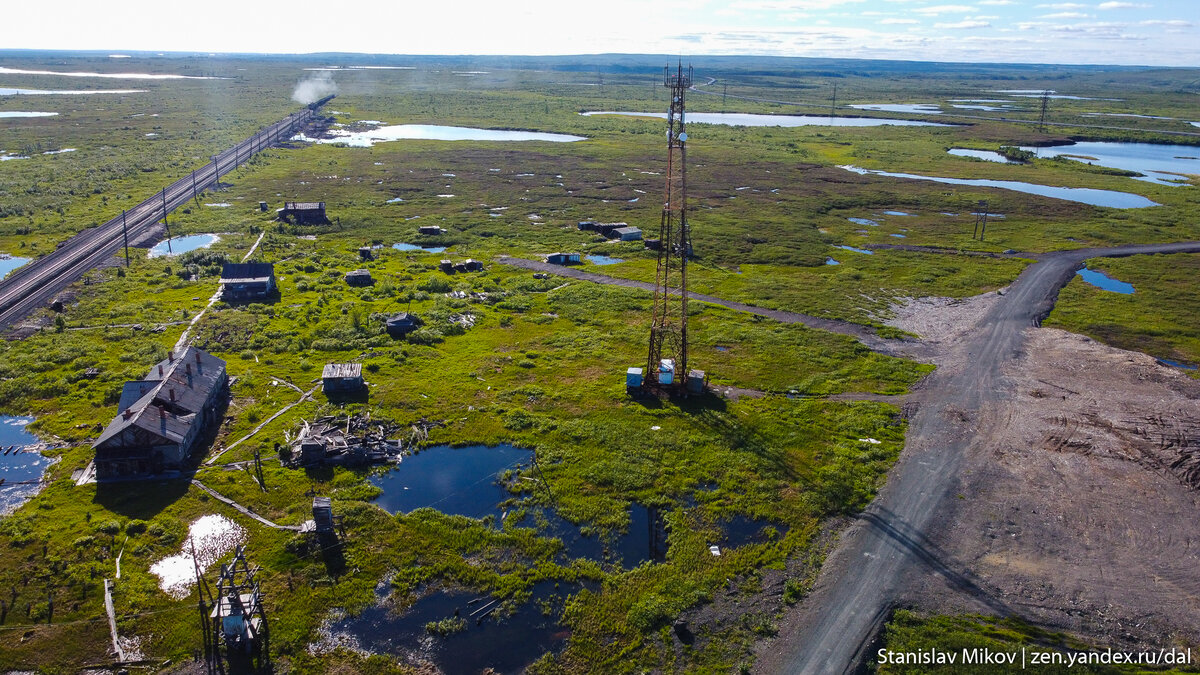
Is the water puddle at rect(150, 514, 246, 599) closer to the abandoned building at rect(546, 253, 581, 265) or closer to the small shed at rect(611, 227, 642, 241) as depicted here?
the abandoned building at rect(546, 253, 581, 265)

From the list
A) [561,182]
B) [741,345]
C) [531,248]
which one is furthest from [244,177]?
[741,345]

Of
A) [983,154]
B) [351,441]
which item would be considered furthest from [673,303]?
[983,154]

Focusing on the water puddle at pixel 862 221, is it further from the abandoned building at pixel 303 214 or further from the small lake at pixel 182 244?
the small lake at pixel 182 244

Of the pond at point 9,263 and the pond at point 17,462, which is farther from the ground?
the pond at point 9,263

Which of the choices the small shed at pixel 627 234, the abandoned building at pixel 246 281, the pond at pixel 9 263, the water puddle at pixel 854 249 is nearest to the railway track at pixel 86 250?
the pond at pixel 9 263

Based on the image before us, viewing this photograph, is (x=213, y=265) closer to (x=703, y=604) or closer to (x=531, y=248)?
(x=531, y=248)

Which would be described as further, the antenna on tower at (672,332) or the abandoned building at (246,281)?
the abandoned building at (246,281)

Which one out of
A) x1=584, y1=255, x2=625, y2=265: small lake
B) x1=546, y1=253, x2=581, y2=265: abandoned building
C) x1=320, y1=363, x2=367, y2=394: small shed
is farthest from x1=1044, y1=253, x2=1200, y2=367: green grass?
x1=320, y1=363, x2=367, y2=394: small shed
